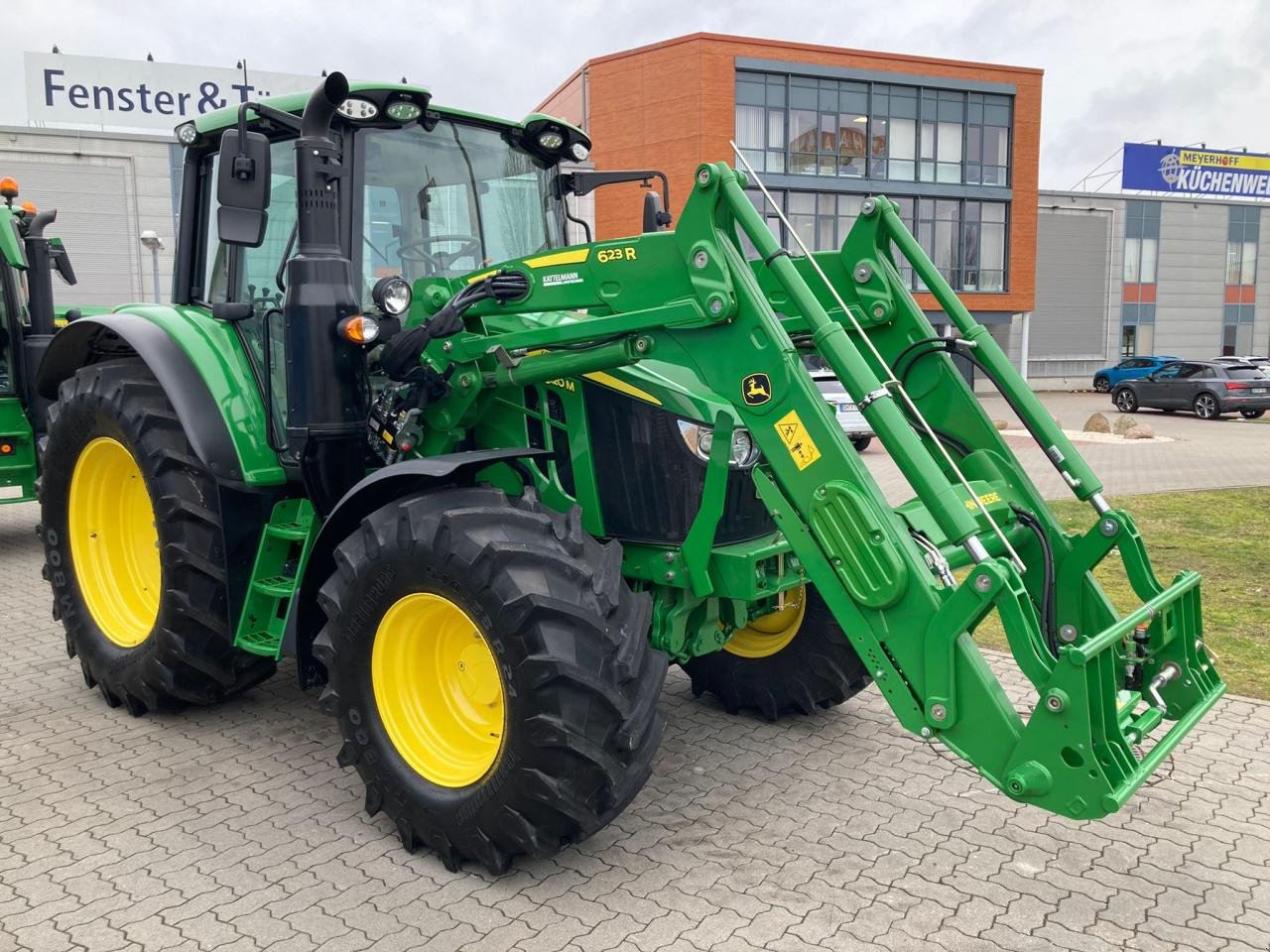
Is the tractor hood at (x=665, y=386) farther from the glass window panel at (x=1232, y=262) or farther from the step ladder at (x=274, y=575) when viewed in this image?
the glass window panel at (x=1232, y=262)

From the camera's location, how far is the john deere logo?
3.33m

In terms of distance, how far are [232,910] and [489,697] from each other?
1068mm

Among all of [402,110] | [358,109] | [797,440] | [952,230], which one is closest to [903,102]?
[952,230]

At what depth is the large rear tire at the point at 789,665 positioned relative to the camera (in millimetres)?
4723

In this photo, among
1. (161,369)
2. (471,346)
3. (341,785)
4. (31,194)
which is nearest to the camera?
(471,346)

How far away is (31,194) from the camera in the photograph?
2767cm

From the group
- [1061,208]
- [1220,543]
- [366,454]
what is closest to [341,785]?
[366,454]

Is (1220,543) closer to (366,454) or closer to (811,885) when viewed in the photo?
(811,885)

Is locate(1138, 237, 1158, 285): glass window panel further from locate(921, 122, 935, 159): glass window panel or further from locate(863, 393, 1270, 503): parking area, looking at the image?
locate(863, 393, 1270, 503): parking area

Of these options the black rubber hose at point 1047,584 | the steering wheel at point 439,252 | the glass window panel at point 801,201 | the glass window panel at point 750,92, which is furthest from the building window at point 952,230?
the black rubber hose at point 1047,584

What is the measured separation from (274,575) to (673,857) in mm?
2214

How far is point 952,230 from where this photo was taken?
37094 millimetres

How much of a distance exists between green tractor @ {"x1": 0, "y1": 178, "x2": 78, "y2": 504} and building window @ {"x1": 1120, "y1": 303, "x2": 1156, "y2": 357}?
43805 millimetres

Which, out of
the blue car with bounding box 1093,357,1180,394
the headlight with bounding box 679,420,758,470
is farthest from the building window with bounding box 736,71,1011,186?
the headlight with bounding box 679,420,758,470
